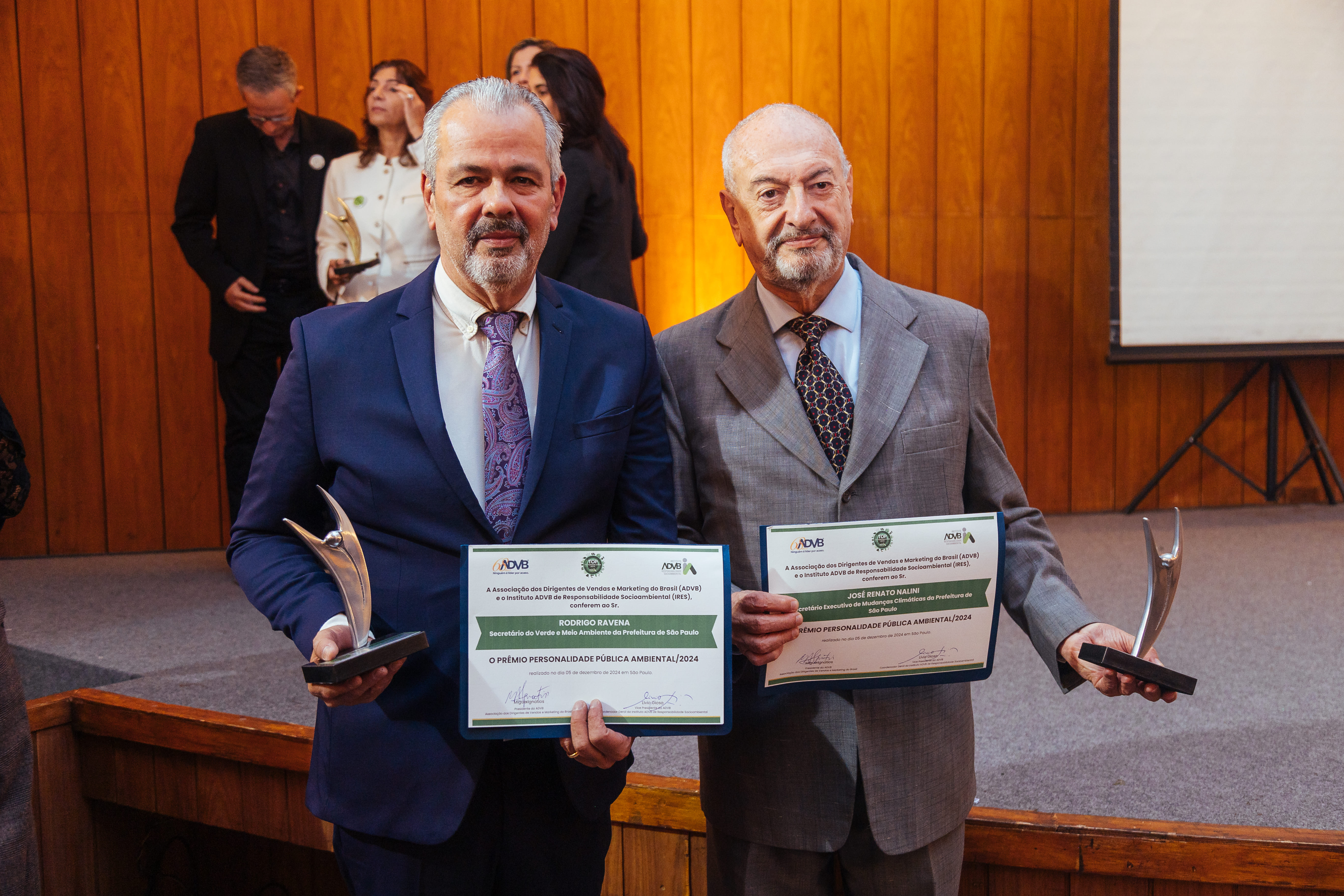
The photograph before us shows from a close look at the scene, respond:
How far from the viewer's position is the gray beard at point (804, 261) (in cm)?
135

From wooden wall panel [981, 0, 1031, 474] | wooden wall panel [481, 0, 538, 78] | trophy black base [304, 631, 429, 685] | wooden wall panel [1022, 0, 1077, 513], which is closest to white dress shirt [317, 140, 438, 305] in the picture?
wooden wall panel [481, 0, 538, 78]

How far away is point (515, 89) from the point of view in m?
1.23

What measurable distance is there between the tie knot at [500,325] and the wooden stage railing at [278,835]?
1038 millimetres

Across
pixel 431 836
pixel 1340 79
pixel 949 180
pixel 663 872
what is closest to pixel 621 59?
pixel 949 180

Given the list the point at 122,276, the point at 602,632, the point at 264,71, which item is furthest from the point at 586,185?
the point at 122,276

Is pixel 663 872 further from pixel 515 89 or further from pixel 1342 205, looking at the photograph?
pixel 1342 205

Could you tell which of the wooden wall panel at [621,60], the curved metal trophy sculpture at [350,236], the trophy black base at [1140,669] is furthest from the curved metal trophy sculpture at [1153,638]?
the wooden wall panel at [621,60]

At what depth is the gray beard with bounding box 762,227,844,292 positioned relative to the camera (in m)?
1.35

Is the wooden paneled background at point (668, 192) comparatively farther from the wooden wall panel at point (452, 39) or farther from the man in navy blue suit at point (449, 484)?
the man in navy blue suit at point (449, 484)

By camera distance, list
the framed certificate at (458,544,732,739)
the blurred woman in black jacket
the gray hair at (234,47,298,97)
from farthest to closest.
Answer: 1. the gray hair at (234,47,298,97)
2. the blurred woman in black jacket
3. the framed certificate at (458,544,732,739)

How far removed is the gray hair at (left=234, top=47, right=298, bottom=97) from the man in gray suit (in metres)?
2.37

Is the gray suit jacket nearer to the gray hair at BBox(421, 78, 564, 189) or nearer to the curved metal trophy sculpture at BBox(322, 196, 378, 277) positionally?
the gray hair at BBox(421, 78, 564, 189)

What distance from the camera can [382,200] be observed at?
2.92 m

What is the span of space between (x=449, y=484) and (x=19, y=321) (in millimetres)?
3714
